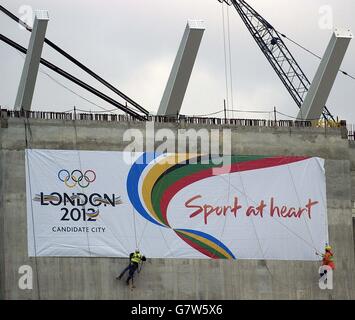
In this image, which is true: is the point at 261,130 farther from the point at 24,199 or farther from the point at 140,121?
the point at 24,199

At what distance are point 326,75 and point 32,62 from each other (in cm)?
1585

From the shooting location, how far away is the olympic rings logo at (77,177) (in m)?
64.2

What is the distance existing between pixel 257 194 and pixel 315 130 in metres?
4.91

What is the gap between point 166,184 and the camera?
65.8 meters

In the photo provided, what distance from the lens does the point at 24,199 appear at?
6341 cm

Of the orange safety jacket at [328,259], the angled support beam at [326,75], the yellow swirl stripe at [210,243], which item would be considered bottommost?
the orange safety jacket at [328,259]

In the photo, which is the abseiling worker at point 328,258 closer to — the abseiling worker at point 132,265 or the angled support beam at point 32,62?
the abseiling worker at point 132,265

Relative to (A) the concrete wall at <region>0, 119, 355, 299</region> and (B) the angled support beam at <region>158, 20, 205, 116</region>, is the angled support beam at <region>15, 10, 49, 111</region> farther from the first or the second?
(B) the angled support beam at <region>158, 20, 205, 116</region>

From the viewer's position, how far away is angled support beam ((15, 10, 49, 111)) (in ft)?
214

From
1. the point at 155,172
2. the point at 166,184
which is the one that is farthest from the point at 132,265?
the point at 155,172

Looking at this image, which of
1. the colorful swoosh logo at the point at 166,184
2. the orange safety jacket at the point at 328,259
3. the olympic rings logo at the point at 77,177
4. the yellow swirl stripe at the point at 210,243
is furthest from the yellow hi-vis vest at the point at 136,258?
the orange safety jacket at the point at 328,259

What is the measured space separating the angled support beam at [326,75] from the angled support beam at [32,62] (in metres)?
14.7
